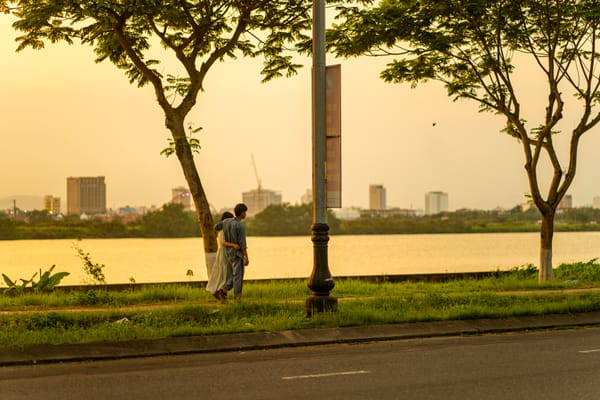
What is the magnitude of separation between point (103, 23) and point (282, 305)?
8.54 m

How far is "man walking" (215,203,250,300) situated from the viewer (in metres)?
16.7

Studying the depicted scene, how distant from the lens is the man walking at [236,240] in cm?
1667

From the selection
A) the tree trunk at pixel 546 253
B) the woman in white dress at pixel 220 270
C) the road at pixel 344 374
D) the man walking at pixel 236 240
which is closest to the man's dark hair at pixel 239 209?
the man walking at pixel 236 240

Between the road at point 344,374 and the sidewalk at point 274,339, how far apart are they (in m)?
0.29

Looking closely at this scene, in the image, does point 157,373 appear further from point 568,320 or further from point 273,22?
point 273,22

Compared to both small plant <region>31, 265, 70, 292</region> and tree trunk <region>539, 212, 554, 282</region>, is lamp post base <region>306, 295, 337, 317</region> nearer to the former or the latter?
small plant <region>31, 265, 70, 292</region>

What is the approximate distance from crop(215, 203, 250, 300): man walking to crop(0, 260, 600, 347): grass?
544 mm

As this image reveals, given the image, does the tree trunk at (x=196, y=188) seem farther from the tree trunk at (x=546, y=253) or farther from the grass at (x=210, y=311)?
the tree trunk at (x=546, y=253)

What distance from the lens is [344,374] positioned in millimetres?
10633

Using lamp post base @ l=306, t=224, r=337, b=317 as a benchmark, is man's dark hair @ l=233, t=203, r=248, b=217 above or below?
above

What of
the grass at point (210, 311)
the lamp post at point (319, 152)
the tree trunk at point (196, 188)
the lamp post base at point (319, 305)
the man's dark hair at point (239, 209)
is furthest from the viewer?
the tree trunk at point (196, 188)

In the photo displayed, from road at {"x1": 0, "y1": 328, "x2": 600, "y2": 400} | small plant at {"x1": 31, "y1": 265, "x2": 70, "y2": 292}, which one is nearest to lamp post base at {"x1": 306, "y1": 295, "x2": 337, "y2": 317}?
road at {"x1": 0, "y1": 328, "x2": 600, "y2": 400}

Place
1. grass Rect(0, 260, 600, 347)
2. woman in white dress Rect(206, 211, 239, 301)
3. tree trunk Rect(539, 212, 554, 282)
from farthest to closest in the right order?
tree trunk Rect(539, 212, 554, 282), woman in white dress Rect(206, 211, 239, 301), grass Rect(0, 260, 600, 347)

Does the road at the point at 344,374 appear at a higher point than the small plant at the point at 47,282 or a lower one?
lower
